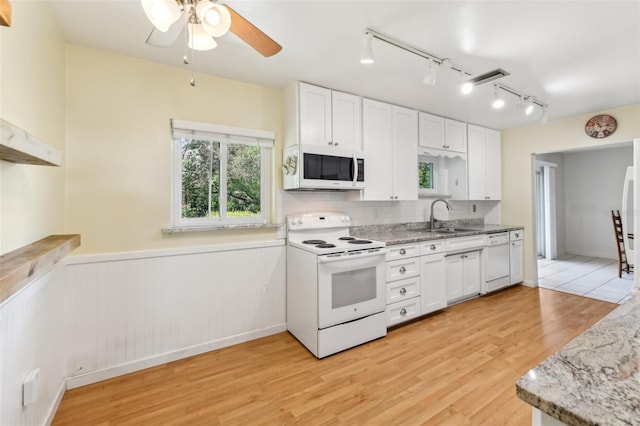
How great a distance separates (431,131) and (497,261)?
79.9 inches

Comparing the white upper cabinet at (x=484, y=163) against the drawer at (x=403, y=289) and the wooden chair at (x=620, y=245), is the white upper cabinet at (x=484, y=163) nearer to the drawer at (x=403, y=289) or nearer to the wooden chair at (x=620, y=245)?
the drawer at (x=403, y=289)

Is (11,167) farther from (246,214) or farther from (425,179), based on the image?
(425,179)

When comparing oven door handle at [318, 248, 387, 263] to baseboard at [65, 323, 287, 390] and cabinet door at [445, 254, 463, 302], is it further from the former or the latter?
cabinet door at [445, 254, 463, 302]

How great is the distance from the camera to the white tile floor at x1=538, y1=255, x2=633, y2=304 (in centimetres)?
403

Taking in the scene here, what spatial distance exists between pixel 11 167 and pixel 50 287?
0.86 m

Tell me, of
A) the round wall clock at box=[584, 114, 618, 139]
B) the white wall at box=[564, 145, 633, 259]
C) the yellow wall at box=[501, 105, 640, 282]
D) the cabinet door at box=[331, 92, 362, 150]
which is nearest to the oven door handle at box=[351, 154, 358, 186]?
the cabinet door at box=[331, 92, 362, 150]

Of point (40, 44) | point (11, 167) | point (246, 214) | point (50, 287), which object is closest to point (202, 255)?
point (246, 214)

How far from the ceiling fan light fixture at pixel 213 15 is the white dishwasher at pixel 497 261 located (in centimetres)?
394

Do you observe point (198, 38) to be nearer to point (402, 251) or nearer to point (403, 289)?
point (402, 251)

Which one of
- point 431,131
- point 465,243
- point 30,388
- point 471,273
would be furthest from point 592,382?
point 431,131

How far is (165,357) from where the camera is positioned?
2.40 m

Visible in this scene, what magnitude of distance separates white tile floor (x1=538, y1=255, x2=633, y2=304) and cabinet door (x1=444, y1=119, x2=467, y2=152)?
2.52 meters

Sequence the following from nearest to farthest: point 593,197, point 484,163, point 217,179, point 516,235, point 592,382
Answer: point 592,382 → point 217,179 → point 516,235 → point 484,163 → point 593,197

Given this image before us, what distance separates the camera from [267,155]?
2.97 m
